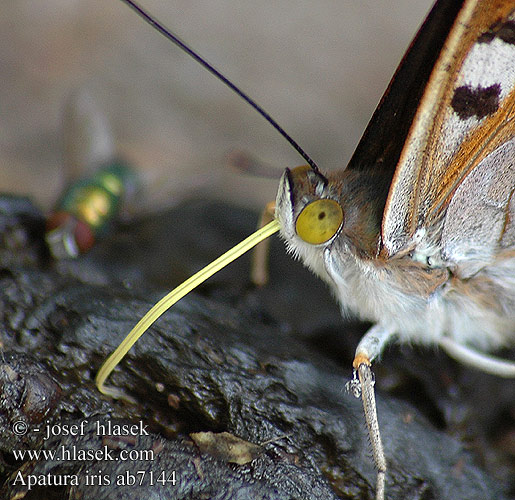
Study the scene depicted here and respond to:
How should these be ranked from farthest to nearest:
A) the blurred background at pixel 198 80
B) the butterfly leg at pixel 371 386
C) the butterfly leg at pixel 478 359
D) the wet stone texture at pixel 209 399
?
the blurred background at pixel 198 80
the butterfly leg at pixel 478 359
the butterfly leg at pixel 371 386
the wet stone texture at pixel 209 399

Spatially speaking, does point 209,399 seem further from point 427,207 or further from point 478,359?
point 478,359

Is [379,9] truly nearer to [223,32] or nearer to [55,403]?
[223,32]

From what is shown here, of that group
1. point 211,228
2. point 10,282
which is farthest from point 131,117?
point 10,282

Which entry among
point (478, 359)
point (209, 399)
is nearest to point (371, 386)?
point (209, 399)

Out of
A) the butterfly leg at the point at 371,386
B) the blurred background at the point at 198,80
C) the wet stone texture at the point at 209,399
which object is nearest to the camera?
the wet stone texture at the point at 209,399

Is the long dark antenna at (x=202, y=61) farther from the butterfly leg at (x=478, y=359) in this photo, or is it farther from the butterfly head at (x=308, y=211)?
the butterfly leg at (x=478, y=359)

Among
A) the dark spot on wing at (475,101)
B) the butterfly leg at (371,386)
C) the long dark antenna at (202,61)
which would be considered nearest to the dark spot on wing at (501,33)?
the dark spot on wing at (475,101)

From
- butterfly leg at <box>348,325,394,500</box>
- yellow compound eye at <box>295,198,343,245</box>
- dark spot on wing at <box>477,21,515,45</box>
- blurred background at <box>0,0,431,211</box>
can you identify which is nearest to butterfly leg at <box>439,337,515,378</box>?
butterfly leg at <box>348,325,394,500</box>
